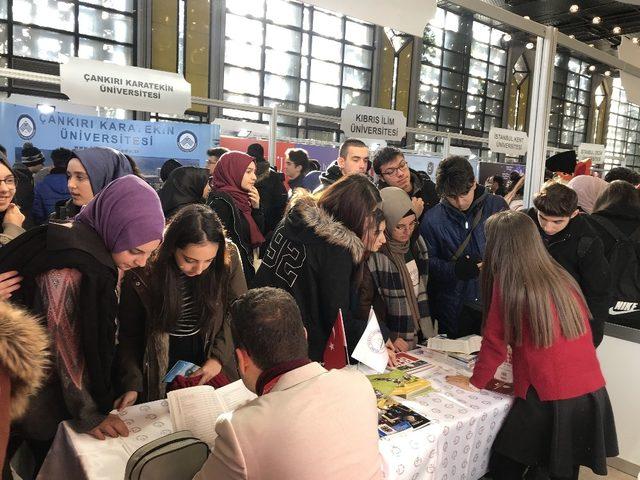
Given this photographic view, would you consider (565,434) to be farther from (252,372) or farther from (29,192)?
(29,192)

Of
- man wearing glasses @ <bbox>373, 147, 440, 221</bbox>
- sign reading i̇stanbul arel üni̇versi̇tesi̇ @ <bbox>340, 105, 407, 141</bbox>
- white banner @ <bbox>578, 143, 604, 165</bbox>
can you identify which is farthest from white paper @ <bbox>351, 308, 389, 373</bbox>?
white banner @ <bbox>578, 143, 604, 165</bbox>

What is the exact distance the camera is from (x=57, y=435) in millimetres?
1509

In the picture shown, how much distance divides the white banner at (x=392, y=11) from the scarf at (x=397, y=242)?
2.32ft

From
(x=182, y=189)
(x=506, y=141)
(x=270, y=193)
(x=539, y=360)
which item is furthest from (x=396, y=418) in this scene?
(x=506, y=141)

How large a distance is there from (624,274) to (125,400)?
8.05 ft

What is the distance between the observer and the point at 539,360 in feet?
6.07

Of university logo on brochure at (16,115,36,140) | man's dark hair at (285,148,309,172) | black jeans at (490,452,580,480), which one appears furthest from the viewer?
man's dark hair at (285,148,309,172)

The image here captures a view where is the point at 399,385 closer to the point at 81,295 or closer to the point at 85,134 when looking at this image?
the point at 81,295

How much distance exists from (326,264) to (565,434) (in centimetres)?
104

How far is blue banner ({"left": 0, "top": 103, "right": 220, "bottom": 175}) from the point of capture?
3639 millimetres

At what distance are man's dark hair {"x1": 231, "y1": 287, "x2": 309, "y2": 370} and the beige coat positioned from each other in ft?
0.23

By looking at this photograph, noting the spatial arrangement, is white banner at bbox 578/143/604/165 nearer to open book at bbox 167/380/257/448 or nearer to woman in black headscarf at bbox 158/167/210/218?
woman in black headscarf at bbox 158/167/210/218

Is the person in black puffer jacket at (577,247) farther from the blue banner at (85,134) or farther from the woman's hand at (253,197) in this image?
the blue banner at (85,134)

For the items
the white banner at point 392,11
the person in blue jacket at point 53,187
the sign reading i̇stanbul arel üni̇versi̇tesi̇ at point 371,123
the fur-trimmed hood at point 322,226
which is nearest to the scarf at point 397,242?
the fur-trimmed hood at point 322,226
